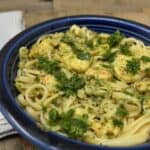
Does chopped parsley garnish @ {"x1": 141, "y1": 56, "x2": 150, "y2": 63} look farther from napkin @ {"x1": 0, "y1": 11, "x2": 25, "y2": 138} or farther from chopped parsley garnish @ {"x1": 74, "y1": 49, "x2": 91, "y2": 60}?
napkin @ {"x1": 0, "y1": 11, "x2": 25, "y2": 138}

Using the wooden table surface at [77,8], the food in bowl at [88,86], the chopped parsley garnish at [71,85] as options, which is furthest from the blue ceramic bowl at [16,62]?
the wooden table surface at [77,8]

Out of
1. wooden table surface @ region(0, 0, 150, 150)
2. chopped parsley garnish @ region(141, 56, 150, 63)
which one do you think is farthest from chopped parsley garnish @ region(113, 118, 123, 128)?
wooden table surface @ region(0, 0, 150, 150)

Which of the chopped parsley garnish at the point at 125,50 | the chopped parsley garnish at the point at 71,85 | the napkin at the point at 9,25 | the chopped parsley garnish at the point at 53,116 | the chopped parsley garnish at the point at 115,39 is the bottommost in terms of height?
the chopped parsley garnish at the point at 53,116

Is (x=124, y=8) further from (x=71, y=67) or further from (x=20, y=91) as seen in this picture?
(x=20, y=91)

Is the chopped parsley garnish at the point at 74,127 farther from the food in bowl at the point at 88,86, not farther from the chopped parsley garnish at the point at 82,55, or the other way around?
the chopped parsley garnish at the point at 82,55

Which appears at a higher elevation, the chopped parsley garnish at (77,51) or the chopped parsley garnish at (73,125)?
the chopped parsley garnish at (77,51)

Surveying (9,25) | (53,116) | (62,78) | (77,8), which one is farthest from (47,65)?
(77,8)

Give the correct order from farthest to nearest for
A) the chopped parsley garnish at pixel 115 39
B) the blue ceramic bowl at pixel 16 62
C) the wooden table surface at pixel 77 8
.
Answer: the wooden table surface at pixel 77 8, the chopped parsley garnish at pixel 115 39, the blue ceramic bowl at pixel 16 62
